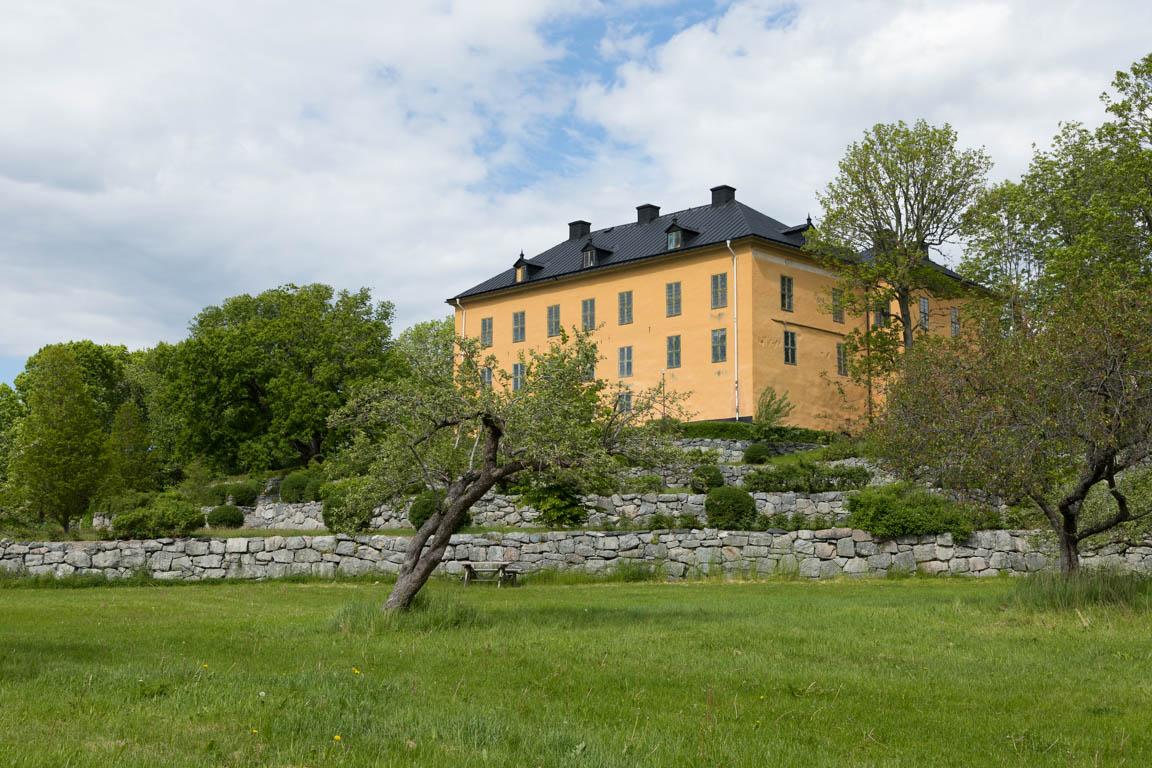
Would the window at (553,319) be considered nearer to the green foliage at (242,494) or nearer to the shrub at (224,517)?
the green foliage at (242,494)

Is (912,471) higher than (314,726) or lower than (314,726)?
higher

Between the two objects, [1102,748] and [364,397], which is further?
[364,397]

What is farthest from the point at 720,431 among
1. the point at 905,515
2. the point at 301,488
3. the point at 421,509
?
the point at 301,488

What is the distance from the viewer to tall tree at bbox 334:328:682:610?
13.5 meters

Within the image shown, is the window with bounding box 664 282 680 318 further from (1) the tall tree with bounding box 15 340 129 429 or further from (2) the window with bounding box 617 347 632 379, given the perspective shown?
(1) the tall tree with bounding box 15 340 129 429

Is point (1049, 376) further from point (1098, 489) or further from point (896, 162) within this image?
point (896, 162)

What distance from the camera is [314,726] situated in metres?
6.68

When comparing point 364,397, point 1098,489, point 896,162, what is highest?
point 896,162

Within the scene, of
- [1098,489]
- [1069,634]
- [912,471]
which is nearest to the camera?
[1069,634]

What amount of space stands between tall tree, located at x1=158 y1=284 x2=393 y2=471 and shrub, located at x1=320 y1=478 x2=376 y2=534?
13761 mm

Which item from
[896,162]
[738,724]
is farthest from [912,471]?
[896,162]

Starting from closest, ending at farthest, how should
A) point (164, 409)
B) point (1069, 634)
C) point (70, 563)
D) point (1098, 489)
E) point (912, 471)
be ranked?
point (1069, 634), point (912, 471), point (1098, 489), point (70, 563), point (164, 409)

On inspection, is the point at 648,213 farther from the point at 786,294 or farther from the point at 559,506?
the point at 559,506

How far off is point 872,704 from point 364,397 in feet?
27.1
